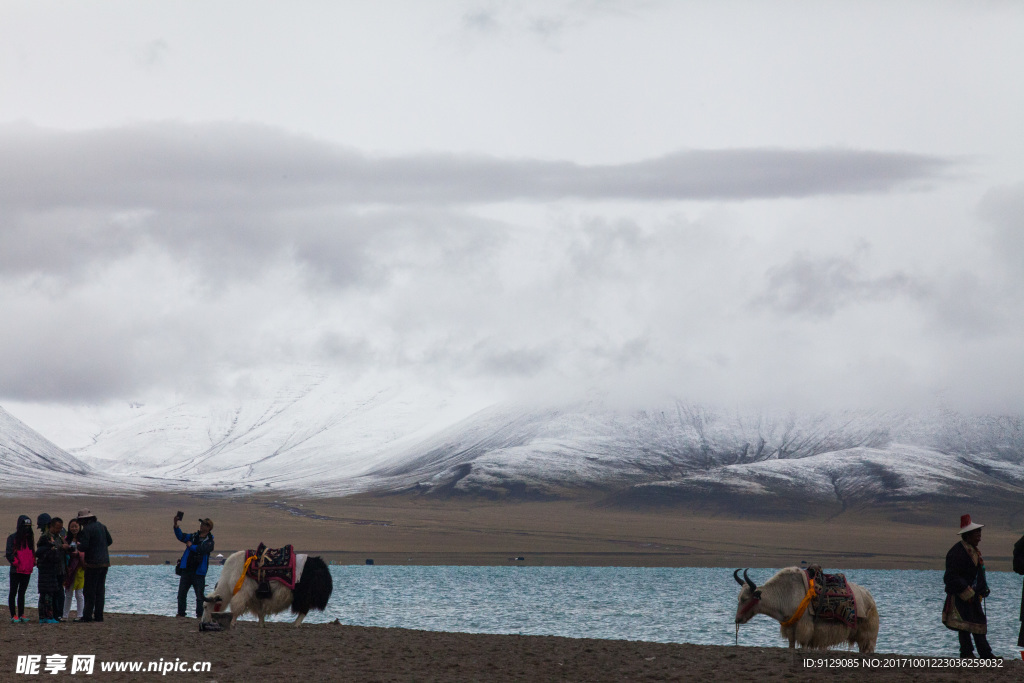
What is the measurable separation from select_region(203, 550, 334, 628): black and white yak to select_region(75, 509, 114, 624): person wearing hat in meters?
2.32

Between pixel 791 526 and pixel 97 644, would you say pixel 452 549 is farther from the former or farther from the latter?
pixel 97 644

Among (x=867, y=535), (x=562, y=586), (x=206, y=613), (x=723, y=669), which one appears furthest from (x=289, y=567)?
(x=867, y=535)

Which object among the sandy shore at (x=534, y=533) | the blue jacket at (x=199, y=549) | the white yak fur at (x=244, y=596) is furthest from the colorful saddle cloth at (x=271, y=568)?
the sandy shore at (x=534, y=533)

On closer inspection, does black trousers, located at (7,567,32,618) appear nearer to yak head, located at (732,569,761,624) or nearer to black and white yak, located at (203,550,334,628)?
black and white yak, located at (203,550,334,628)

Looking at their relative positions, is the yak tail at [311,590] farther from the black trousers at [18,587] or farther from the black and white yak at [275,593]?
the black trousers at [18,587]

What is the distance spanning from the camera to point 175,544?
128875 millimetres

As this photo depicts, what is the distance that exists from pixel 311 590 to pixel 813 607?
10285 millimetres

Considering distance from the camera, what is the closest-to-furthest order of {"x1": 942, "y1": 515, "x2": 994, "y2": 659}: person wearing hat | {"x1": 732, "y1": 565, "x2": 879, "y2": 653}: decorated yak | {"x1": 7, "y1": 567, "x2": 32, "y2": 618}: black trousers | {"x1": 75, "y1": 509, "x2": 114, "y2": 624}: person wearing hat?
{"x1": 942, "y1": 515, "x2": 994, "y2": 659}: person wearing hat < {"x1": 732, "y1": 565, "x2": 879, "y2": 653}: decorated yak < {"x1": 7, "y1": 567, "x2": 32, "y2": 618}: black trousers < {"x1": 75, "y1": 509, "x2": 114, "y2": 624}: person wearing hat

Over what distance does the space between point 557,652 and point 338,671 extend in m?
4.34

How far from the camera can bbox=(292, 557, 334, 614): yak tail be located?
2297 cm

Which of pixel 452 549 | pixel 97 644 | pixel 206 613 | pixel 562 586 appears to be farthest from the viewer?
pixel 452 549

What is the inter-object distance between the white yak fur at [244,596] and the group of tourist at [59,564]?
2405 millimetres

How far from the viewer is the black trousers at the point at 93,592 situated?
22.8m

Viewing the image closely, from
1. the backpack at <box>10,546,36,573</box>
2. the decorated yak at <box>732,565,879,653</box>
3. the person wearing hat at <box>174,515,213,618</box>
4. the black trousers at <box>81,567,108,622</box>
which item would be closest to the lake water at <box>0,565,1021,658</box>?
the person wearing hat at <box>174,515,213,618</box>
